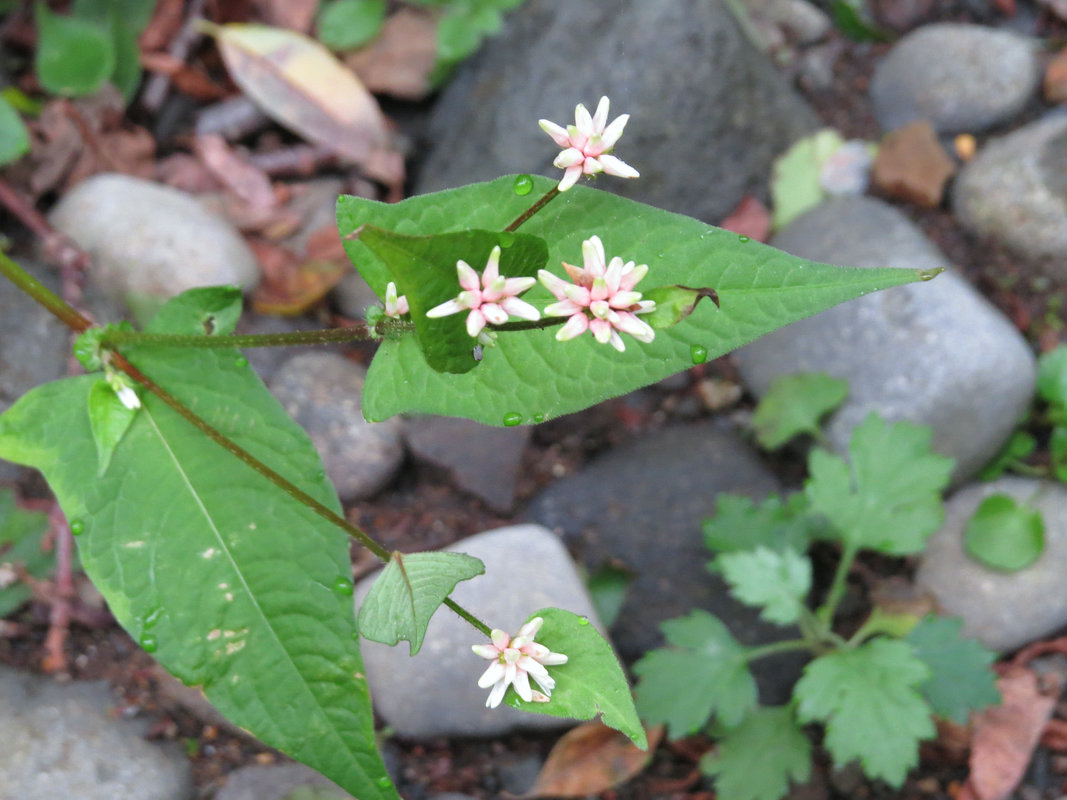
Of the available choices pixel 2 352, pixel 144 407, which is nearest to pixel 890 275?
A: pixel 144 407

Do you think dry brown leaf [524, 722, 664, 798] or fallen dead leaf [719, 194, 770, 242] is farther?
fallen dead leaf [719, 194, 770, 242]

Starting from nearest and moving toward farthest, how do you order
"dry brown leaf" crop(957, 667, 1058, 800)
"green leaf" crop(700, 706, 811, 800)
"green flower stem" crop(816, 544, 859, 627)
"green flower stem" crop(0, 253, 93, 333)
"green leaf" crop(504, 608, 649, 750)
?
"green leaf" crop(504, 608, 649, 750)
"green flower stem" crop(0, 253, 93, 333)
"green leaf" crop(700, 706, 811, 800)
"dry brown leaf" crop(957, 667, 1058, 800)
"green flower stem" crop(816, 544, 859, 627)

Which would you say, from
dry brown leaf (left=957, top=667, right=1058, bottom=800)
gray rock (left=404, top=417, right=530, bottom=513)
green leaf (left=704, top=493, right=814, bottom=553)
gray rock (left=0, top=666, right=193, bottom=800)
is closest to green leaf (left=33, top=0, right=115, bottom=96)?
gray rock (left=404, top=417, right=530, bottom=513)

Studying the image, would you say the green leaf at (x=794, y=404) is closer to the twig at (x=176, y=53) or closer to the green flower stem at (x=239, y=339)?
the green flower stem at (x=239, y=339)

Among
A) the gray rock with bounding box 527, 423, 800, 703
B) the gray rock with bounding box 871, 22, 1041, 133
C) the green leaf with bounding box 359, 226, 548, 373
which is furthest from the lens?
the gray rock with bounding box 871, 22, 1041, 133

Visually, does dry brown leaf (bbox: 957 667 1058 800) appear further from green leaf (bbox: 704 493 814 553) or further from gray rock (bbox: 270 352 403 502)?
gray rock (bbox: 270 352 403 502)
